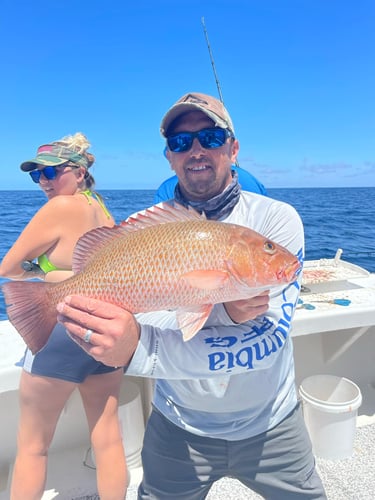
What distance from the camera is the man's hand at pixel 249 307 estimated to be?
1.42 meters

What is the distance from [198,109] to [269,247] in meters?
0.81

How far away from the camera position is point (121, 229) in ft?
5.21

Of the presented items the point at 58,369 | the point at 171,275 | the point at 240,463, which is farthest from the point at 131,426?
the point at 171,275

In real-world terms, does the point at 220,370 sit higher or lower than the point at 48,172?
lower

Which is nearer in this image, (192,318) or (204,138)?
(192,318)

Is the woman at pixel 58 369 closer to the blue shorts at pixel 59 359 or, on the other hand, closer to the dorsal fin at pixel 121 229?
the blue shorts at pixel 59 359

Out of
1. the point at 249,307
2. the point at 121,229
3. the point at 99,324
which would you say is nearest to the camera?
the point at 99,324

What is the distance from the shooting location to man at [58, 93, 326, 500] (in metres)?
1.50

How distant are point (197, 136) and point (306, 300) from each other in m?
1.92

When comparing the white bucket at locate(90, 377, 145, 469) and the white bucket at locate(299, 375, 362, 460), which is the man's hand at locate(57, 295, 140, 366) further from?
the white bucket at locate(299, 375, 362, 460)

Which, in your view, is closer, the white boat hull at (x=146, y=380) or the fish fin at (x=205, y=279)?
the fish fin at (x=205, y=279)

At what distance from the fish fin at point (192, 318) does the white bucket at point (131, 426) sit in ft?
5.85

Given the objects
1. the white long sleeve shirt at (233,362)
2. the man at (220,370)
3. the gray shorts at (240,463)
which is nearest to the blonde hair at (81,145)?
the man at (220,370)

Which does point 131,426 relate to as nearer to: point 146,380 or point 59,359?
point 146,380
